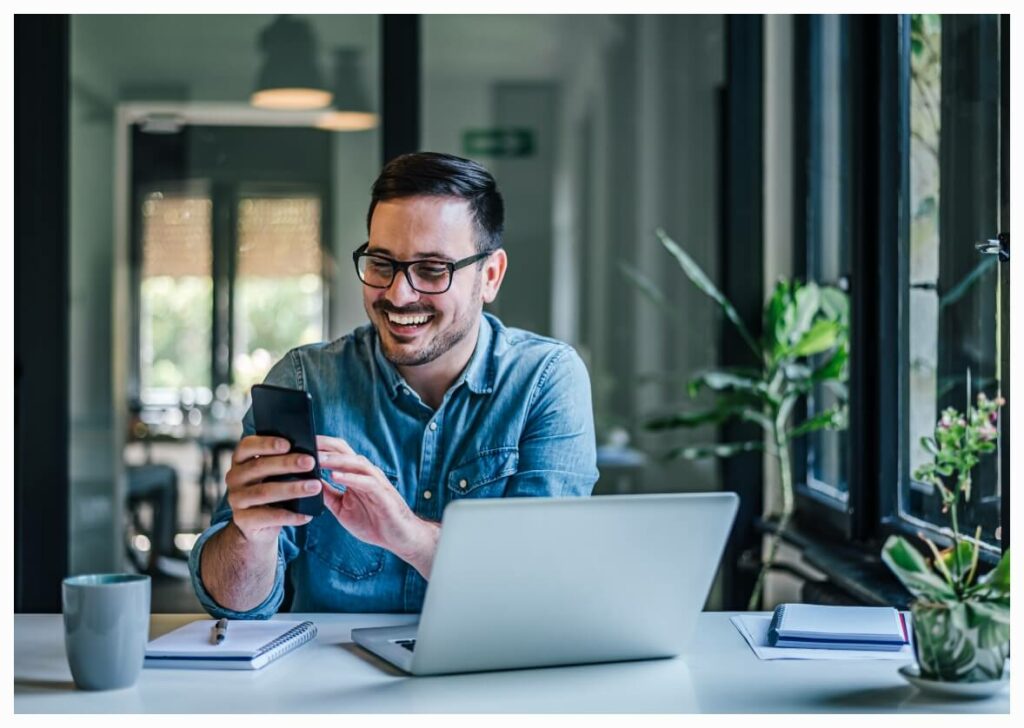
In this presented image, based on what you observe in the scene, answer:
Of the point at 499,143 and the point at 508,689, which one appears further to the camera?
the point at 499,143

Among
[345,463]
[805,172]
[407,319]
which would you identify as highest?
[805,172]

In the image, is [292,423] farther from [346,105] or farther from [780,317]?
[346,105]

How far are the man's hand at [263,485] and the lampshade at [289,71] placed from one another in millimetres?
2343

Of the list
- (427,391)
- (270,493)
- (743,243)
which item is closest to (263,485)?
(270,493)

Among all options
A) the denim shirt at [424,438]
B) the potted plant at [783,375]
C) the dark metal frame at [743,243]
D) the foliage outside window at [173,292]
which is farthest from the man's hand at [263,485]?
the dark metal frame at [743,243]

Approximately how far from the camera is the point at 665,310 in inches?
160

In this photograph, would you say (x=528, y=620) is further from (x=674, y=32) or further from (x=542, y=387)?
(x=674, y=32)

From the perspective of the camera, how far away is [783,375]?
350 cm

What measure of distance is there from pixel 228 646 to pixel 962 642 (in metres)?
0.84

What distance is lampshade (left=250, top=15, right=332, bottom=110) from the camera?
386 cm

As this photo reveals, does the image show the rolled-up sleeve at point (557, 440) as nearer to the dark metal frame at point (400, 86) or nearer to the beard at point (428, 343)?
the beard at point (428, 343)

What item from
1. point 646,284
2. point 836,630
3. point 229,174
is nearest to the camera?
point 836,630

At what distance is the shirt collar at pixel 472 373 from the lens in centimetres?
218

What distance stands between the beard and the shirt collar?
0.02 metres
